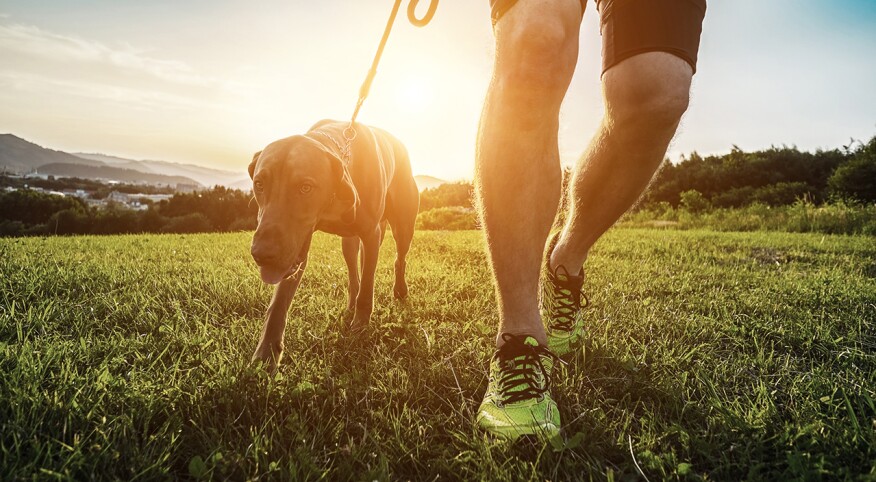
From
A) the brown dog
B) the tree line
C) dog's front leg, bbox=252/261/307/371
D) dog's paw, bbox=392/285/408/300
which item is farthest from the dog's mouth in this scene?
the tree line

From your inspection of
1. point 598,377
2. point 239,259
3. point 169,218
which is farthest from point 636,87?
point 169,218

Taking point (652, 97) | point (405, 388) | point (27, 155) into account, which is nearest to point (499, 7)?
point (652, 97)

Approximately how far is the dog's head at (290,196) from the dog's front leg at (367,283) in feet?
2.15

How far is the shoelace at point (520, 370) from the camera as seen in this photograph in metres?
1.75

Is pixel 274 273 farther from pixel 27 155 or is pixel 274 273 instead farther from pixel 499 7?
pixel 27 155

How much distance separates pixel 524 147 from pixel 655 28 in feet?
2.80

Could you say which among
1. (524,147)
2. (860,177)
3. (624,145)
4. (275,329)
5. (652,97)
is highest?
(860,177)

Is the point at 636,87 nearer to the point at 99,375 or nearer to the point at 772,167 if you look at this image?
the point at 99,375

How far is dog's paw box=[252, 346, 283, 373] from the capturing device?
2150mm

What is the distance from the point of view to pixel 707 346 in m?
2.47

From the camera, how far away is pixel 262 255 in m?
2.05

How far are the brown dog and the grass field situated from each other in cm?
24

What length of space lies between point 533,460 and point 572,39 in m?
1.72

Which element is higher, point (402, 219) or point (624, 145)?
point (624, 145)
